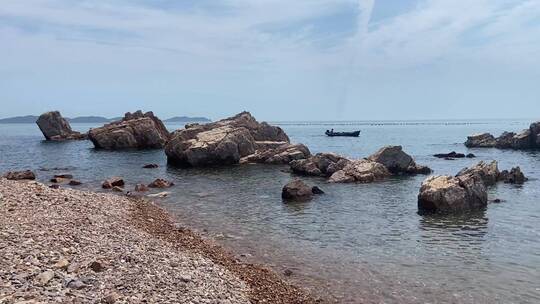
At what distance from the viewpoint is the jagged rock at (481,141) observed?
115875 millimetres

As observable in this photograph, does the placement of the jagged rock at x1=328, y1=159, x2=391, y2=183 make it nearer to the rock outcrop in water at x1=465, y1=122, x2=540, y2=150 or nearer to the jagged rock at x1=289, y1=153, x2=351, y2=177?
the jagged rock at x1=289, y1=153, x2=351, y2=177

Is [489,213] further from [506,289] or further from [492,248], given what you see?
[506,289]

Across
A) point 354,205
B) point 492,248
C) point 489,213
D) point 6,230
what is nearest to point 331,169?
point 354,205

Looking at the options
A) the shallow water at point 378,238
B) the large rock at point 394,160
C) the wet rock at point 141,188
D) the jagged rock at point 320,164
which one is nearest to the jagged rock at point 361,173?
the jagged rock at point 320,164

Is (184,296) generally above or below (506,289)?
above

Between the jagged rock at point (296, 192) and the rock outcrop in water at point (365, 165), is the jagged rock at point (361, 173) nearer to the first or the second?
the rock outcrop in water at point (365, 165)

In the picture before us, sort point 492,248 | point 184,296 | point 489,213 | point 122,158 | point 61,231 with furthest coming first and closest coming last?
point 122,158 → point 489,213 → point 492,248 → point 61,231 → point 184,296

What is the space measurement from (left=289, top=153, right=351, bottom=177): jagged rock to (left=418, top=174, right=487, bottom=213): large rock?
1988 centimetres

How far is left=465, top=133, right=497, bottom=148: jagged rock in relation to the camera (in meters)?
116

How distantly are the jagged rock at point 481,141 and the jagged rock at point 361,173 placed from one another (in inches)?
2776

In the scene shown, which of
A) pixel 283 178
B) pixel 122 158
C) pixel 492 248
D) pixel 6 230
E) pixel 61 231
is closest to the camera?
pixel 6 230

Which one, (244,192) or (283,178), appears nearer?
(244,192)

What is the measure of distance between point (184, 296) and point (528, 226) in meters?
24.4

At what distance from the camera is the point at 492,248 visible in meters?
24.7
